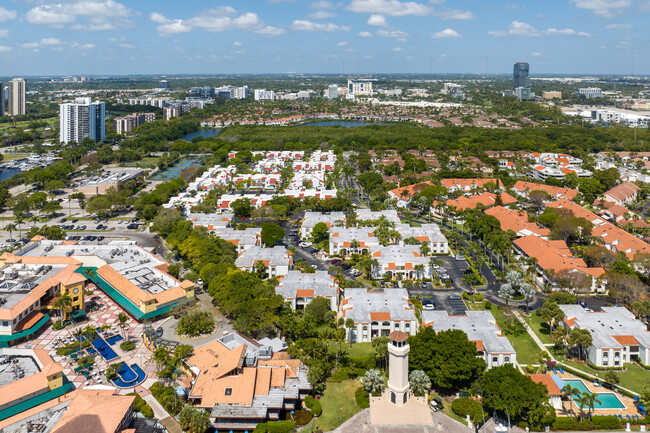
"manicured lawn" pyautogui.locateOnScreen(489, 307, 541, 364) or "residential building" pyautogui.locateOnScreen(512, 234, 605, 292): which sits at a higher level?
"residential building" pyautogui.locateOnScreen(512, 234, 605, 292)

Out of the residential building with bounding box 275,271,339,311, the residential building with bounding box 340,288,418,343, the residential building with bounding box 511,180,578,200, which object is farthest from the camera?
the residential building with bounding box 511,180,578,200

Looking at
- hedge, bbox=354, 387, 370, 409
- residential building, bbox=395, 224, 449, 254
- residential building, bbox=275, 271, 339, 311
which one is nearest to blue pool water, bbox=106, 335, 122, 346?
residential building, bbox=275, 271, 339, 311

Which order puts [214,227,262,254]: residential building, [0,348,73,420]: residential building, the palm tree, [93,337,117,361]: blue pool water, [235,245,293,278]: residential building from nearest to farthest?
[0,348,73,420]: residential building < [93,337,117,361]: blue pool water < the palm tree < [235,245,293,278]: residential building < [214,227,262,254]: residential building

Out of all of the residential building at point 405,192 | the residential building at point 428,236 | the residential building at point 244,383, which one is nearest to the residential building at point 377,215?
the residential building at point 428,236

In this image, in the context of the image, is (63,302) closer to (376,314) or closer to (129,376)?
(129,376)

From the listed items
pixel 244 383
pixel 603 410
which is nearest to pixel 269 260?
pixel 244 383

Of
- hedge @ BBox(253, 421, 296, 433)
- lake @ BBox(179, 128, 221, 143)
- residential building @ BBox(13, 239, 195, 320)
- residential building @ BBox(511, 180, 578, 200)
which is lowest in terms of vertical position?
hedge @ BBox(253, 421, 296, 433)

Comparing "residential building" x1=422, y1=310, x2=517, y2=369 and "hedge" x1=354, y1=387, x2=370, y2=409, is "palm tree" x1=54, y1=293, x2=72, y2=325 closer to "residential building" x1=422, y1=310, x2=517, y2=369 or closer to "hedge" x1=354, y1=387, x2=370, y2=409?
"hedge" x1=354, y1=387, x2=370, y2=409

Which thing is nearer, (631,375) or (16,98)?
(631,375)
